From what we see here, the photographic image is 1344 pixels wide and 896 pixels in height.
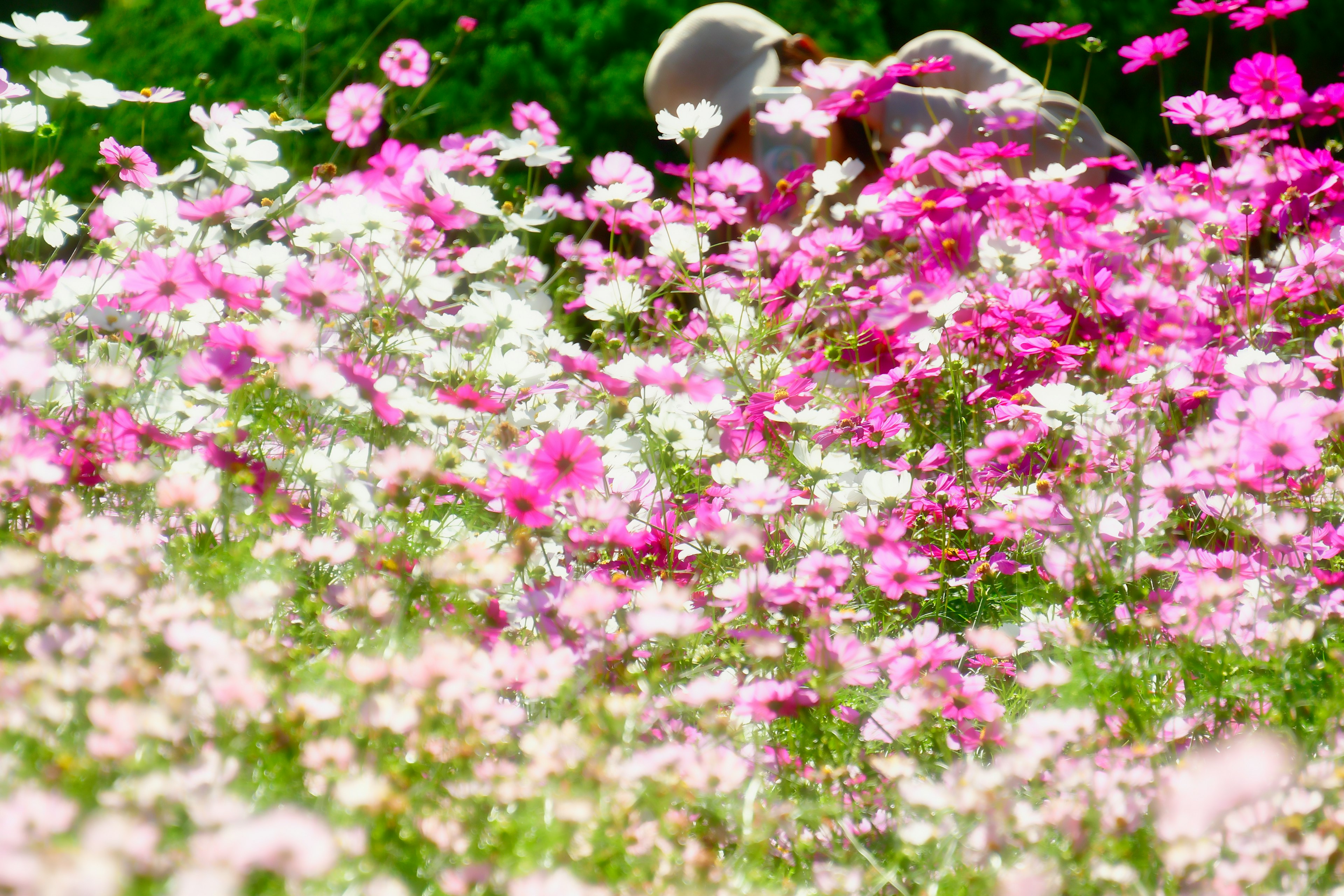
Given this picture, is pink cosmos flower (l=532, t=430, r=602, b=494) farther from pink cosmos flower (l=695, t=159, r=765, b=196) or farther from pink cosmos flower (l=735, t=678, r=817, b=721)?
pink cosmos flower (l=695, t=159, r=765, b=196)

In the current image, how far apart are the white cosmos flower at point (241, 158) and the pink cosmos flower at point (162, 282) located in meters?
0.19

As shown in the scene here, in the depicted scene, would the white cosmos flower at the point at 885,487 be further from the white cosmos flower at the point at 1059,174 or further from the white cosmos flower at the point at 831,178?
the white cosmos flower at the point at 1059,174

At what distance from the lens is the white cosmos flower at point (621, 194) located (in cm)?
184

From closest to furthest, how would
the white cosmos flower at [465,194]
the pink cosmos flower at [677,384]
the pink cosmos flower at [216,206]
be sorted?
the pink cosmos flower at [677,384]
the pink cosmos flower at [216,206]
the white cosmos flower at [465,194]

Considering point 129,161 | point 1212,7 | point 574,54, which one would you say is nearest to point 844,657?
point 129,161

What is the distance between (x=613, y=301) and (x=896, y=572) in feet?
2.45

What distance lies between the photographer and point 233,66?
428 centimetres

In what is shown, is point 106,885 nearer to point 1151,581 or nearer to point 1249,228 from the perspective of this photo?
point 1151,581

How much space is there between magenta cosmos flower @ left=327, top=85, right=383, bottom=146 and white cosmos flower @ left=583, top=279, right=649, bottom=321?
0.56 metres

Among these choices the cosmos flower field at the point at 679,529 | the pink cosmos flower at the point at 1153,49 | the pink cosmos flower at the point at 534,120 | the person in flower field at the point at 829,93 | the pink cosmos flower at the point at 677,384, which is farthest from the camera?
the person in flower field at the point at 829,93

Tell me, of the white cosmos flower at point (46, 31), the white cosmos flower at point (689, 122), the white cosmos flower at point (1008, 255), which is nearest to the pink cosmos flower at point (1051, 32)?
the white cosmos flower at point (1008, 255)

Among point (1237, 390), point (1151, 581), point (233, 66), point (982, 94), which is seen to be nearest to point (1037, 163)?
point (982, 94)

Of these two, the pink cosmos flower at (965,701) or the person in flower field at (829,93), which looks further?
the person in flower field at (829,93)

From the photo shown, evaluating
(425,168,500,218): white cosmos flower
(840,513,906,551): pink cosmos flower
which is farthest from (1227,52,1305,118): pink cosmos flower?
(425,168,500,218): white cosmos flower
